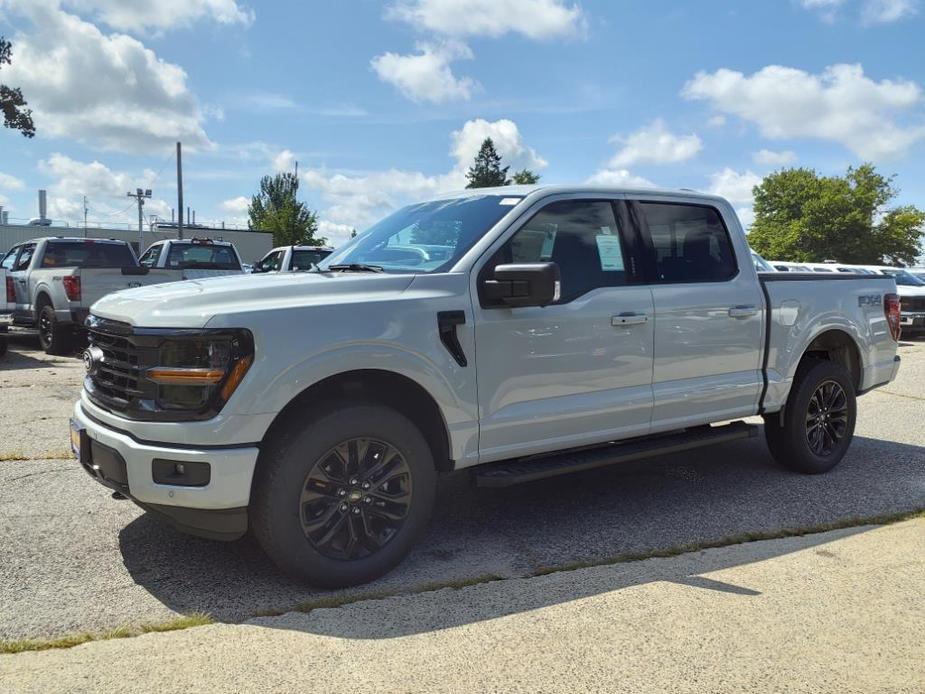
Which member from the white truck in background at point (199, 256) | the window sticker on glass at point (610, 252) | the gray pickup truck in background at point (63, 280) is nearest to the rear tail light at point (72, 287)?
the gray pickup truck in background at point (63, 280)

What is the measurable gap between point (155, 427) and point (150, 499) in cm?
31

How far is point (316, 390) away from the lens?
362 cm

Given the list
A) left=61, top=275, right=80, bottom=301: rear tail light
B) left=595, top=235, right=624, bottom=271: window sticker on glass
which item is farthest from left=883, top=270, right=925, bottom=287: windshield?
left=61, top=275, right=80, bottom=301: rear tail light

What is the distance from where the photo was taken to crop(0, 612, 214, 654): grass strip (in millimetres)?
3021

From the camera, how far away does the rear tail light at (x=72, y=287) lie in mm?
11352

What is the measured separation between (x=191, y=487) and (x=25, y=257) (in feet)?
44.1

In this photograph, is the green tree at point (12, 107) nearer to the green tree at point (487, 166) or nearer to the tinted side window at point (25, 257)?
the tinted side window at point (25, 257)

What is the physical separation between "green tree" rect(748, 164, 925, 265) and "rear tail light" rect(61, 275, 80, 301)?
56888 mm

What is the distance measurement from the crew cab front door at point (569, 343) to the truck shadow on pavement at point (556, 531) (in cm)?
55

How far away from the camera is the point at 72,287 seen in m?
11.4

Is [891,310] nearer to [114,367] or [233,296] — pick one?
[233,296]

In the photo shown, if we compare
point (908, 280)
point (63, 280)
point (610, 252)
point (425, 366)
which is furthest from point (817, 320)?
point (908, 280)

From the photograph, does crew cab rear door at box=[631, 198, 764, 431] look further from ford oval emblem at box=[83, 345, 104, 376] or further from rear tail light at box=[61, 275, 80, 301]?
rear tail light at box=[61, 275, 80, 301]

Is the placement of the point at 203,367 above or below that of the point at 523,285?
below
